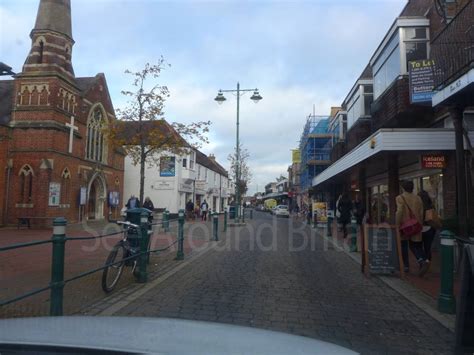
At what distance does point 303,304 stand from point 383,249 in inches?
122

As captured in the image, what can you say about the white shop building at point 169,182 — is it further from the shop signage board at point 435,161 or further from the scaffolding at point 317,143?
the shop signage board at point 435,161

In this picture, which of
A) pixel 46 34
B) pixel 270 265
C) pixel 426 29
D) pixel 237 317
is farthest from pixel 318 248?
pixel 46 34

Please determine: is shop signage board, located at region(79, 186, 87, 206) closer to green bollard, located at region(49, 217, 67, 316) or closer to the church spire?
the church spire

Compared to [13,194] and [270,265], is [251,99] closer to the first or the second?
[13,194]

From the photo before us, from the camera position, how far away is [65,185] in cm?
2333

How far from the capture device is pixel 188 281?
7.75 metres

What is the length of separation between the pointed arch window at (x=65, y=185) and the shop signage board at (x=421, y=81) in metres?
18.4

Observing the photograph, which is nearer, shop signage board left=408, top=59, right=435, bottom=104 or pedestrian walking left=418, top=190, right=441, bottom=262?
pedestrian walking left=418, top=190, right=441, bottom=262

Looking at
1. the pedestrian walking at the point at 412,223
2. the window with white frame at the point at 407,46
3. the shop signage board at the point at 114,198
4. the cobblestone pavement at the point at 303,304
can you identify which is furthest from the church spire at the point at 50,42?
the pedestrian walking at the point at 412,223

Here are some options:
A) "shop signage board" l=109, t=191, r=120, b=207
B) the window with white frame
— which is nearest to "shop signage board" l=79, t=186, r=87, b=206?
"shop signage board" l=109, t=191, r=120, b=207

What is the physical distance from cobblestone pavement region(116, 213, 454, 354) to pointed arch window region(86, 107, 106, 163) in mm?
19263

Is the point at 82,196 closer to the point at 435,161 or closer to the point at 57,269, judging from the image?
the point at 435,161

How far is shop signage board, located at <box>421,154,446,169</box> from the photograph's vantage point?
11883 mm

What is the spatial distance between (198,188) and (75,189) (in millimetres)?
18338
